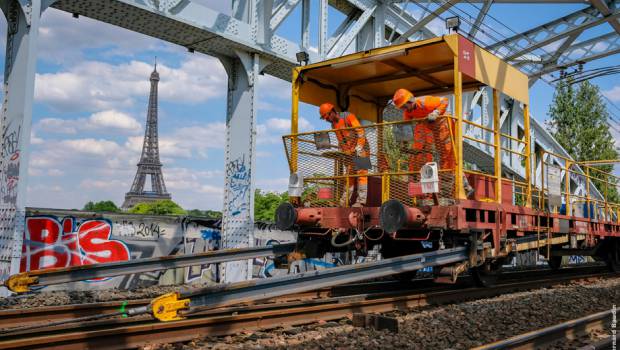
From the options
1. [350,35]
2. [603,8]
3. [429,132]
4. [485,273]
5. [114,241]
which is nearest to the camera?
[429,132]

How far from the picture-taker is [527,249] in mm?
9219

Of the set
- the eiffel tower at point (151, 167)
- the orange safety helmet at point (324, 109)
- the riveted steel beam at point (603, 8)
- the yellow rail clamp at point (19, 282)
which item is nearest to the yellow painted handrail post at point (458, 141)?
the orange safety helmet at point (324, 109)

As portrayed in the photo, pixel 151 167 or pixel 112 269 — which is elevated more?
pixel 151 167

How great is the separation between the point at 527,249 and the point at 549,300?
1088 millimetres

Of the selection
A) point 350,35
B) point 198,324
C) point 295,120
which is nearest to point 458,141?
point 295,120

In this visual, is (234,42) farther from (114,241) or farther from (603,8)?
(603,8)

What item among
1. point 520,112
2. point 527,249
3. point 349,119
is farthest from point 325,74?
point 520,112

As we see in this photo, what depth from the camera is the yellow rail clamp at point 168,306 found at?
429cm

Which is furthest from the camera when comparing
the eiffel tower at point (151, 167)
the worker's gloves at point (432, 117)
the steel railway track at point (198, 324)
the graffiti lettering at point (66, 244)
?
the eiffel tower at point (151, 167)

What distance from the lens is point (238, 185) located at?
1204cm

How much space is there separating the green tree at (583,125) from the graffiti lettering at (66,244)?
32820 millimetres

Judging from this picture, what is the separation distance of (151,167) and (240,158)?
252 feet

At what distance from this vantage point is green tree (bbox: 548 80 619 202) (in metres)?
36.4

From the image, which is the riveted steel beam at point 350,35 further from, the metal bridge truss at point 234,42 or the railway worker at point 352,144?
the railway worker at point 352,144
